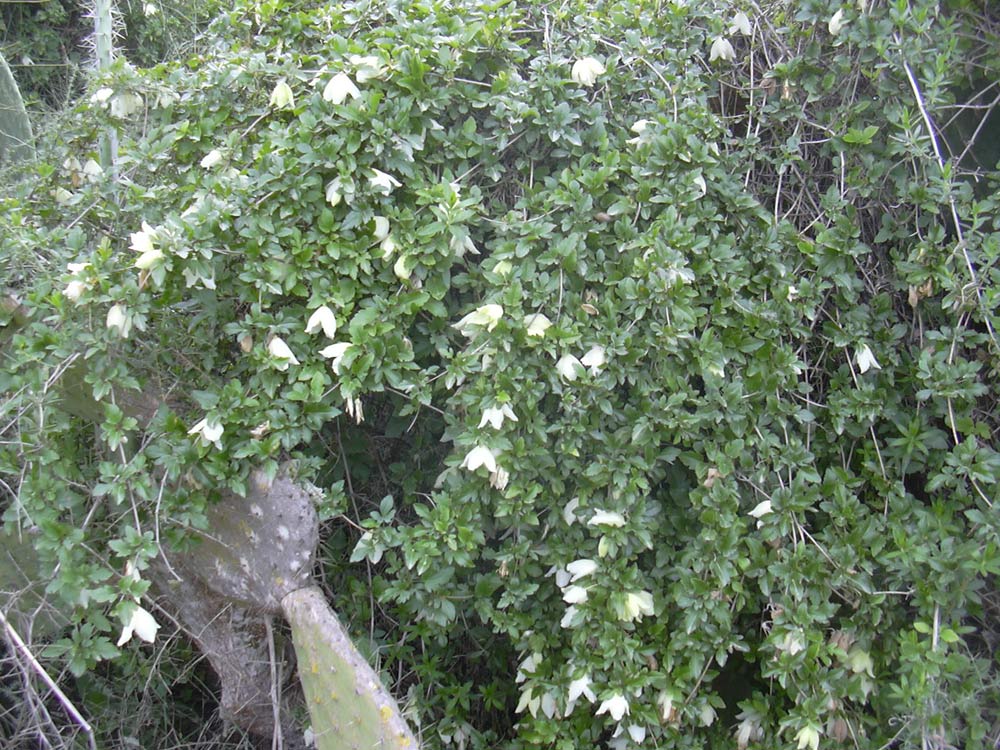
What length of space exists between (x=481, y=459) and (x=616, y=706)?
2.20 feet

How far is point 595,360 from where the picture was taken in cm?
222

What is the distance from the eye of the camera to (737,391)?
226cm

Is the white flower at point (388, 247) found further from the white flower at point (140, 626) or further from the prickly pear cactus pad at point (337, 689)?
the white flower at point (140, 626)

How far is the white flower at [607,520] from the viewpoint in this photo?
220 cm

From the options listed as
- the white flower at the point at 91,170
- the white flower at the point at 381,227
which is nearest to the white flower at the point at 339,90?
the white flower at the point at 381,227

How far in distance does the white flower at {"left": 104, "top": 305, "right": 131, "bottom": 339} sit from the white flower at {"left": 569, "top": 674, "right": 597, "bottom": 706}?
4.51 feet

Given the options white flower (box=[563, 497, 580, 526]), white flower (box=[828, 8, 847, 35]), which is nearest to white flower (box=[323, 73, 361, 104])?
white flower (box=[563, 497, 580, 526])

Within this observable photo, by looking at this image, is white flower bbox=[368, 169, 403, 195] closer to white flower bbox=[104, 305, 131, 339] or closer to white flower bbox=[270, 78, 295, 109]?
white flower bbox=[270, 78, 295, 109]

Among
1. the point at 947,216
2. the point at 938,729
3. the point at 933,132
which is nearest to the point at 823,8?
the point at 933,132

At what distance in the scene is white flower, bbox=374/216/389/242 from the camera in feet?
7.55

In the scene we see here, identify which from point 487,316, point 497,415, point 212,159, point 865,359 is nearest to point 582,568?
point 497,415

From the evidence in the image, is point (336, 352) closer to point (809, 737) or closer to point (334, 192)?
A: point (334, 192)

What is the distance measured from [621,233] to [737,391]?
0.50 meters

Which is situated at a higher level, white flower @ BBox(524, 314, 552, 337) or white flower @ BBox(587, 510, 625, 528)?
white flower @ BBox(524, 314, 552, 337)
